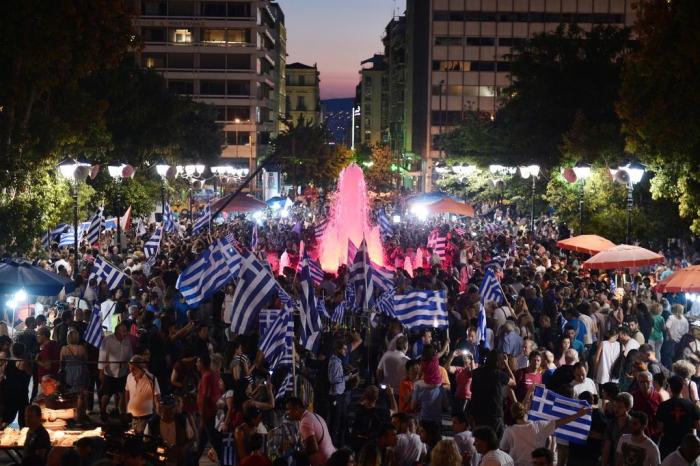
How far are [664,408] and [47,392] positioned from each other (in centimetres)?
719

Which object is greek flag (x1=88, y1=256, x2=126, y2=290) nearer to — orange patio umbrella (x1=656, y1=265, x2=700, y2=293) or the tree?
orange patio umbrella (x1=656, y1=265, x2=700, y2=293)

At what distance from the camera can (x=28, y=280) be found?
16.5m

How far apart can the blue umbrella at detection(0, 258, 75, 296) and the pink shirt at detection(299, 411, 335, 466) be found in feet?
27.3

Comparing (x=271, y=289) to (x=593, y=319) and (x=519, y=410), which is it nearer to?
(x=519, y=410)

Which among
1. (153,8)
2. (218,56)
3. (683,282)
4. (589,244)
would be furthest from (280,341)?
(153,8)

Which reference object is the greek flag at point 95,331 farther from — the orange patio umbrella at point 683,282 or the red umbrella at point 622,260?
the red umbrella at point 622,260

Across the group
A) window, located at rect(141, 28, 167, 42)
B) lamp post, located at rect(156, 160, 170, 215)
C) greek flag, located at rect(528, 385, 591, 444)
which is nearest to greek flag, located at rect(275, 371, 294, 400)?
greek flag, located at rect(528, 385, 591, 444)

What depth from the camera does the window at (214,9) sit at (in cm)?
9856

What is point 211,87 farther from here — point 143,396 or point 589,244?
point 143,396

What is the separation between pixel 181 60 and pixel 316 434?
93.5 metres

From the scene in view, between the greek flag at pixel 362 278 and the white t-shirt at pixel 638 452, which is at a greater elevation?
the greek flag at pixel 362 278

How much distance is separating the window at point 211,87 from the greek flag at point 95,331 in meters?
86.7

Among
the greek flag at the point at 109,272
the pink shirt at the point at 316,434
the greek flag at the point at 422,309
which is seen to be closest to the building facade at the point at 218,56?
the greek flag at the point at 109,272

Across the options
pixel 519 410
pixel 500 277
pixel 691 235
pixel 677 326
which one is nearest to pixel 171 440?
pixel 519 410
